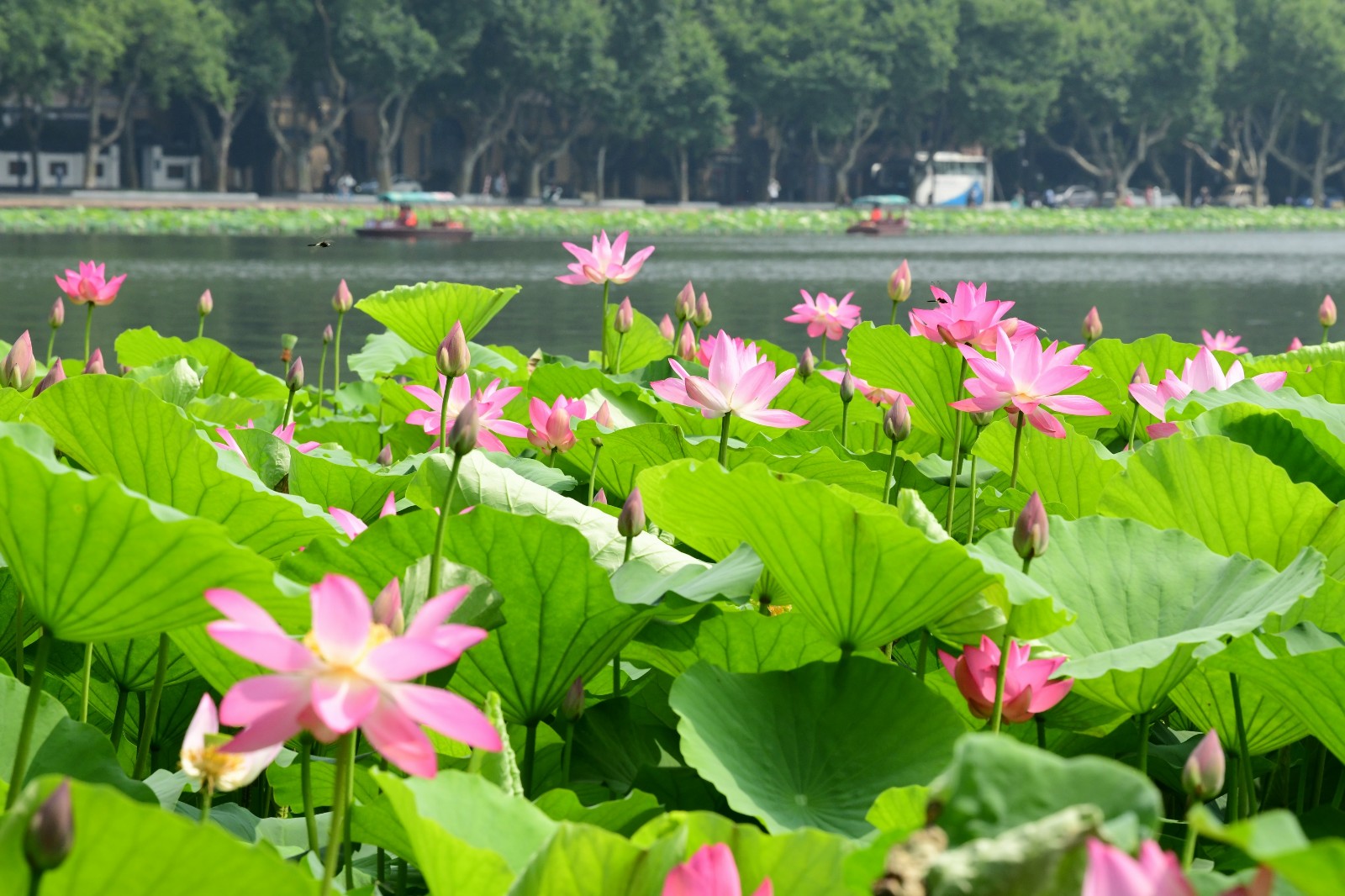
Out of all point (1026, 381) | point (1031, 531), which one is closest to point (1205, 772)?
point (1031, 531)

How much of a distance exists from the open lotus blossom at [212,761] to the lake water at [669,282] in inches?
386

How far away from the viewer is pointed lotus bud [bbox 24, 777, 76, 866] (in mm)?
598

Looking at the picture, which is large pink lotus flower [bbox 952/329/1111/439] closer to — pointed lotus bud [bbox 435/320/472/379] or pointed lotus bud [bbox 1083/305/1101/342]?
pointed lotus bud [bbox 435/320/472/379]

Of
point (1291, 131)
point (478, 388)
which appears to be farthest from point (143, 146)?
point (478, 388)

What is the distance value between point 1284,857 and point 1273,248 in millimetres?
35446

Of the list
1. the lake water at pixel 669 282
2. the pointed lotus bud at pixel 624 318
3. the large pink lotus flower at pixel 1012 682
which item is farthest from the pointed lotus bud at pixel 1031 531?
the lake water at pixel 669 282

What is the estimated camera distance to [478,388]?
2.36m

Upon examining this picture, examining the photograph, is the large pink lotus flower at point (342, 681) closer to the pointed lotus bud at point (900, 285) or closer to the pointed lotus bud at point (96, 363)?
the pointed lotus bud at point (96, 363)

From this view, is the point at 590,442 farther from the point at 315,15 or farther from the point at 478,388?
the point at 315,15

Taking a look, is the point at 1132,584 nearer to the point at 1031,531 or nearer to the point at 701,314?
the point at 1031,531

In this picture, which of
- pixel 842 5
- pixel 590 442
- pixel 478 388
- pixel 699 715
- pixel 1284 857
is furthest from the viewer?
pixel 842 5

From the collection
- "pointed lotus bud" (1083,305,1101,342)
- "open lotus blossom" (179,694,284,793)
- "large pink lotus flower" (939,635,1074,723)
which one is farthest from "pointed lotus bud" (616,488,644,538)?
"pointed lotus bud" (1083,305,1101,342)

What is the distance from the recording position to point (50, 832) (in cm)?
60

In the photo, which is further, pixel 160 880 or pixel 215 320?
pixel 215 320
